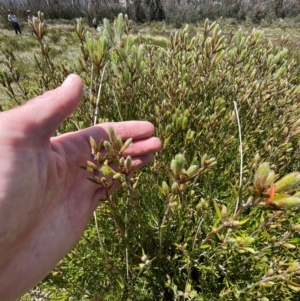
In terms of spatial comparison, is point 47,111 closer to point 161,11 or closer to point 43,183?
point 43,183

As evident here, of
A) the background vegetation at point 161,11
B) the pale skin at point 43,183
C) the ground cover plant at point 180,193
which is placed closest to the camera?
the pale skin at point 43,183

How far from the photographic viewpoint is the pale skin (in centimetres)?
110

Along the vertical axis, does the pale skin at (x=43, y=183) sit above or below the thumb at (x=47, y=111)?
below

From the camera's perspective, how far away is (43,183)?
4.00 feet

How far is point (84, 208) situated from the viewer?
4.53ft

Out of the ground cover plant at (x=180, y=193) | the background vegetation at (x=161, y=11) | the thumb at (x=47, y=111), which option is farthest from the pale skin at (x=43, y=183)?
the background vegetation at (x=161, y=11)

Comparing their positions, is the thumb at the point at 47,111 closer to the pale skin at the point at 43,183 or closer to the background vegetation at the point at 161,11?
the pale skin at the point at 43,183

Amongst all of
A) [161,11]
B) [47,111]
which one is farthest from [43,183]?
[161,11]

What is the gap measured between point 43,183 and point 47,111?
31 centimetres

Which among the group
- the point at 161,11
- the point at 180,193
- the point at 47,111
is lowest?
the point at 180,193

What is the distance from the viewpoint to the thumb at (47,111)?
1.11 meters

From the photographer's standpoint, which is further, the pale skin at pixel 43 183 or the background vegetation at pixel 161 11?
the background vegetation at pixel 161 11

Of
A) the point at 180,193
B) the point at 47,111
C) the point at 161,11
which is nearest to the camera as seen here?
the point at 47,111

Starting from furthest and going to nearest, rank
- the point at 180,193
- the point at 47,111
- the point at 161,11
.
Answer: the point at 161,11, the point at 180,193, the point at 47,111
